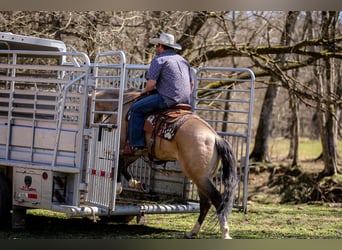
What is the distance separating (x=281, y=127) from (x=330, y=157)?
58.9ft

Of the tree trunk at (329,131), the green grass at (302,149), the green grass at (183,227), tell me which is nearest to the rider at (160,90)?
the green grass at (183,227)

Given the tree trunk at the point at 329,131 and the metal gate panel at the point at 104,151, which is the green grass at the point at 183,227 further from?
the tree trunk at the point at 329,131

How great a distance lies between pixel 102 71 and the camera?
35.9 feet

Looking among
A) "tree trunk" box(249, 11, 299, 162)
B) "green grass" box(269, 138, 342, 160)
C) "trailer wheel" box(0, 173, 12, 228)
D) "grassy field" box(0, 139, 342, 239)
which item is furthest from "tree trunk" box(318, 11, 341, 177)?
"trailer wheel" box(0, 173, 12, 228)

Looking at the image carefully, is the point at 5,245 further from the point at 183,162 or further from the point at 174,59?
the point at 174,59

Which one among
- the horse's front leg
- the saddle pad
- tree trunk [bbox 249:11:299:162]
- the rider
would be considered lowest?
tree trunk [bbox 249:11:299:162]

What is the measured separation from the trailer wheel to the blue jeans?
5.66 ft

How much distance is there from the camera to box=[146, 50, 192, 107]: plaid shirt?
8375mm

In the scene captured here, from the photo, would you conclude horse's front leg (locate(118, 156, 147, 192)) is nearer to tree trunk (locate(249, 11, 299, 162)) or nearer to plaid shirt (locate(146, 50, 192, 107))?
plaid shirt (locate(146, 50, 192, 107))

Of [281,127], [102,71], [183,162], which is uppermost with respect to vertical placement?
[102,71]

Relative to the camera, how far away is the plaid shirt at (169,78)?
27.5ft

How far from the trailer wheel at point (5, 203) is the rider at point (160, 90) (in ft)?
5.40

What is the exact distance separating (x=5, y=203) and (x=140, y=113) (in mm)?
2050
